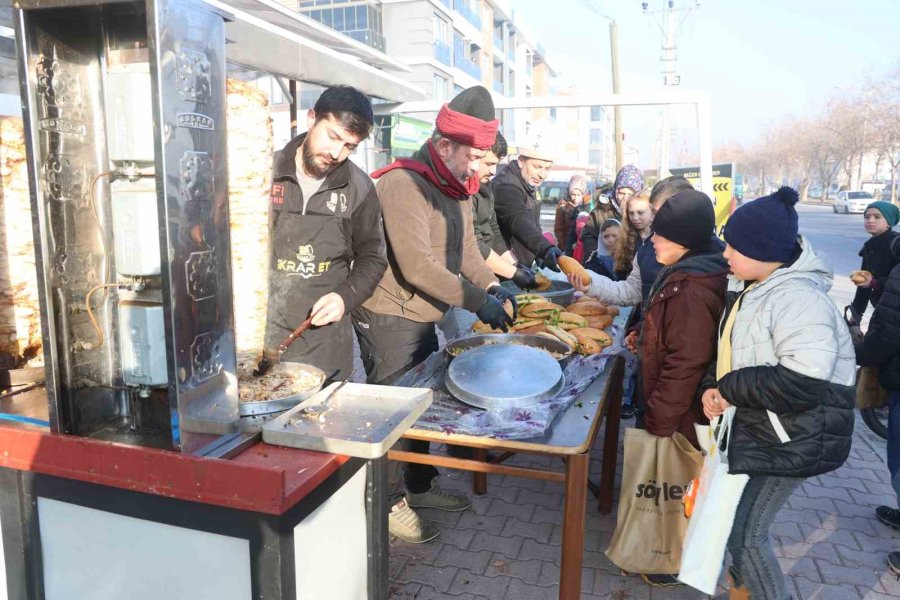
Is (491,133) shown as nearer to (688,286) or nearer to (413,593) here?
(688,286)

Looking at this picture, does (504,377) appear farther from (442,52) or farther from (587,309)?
(442,52)

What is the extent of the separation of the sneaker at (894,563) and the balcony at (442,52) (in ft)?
99.0

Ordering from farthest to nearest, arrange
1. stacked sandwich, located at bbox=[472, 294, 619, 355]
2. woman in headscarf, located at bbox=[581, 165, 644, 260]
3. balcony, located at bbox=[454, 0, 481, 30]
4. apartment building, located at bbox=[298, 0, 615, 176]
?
balcony, located at bbox=[454, 0, 481, 30]
apartment building, located at bbox=[298, 0, 615, 176]
woman in headscarf, located at bbox=[581, 165, 644, 260]
stacked sandwich, located at bbox=[472, 294, 619, 355]

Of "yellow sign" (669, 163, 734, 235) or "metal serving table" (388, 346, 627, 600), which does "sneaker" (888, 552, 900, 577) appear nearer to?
"metal serving table" (388, 346, 627, 600)

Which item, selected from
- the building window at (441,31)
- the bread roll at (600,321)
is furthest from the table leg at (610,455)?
the building window at (441,31)

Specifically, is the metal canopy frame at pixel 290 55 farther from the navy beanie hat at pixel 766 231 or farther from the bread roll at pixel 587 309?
the bread roll at pixel 587 309

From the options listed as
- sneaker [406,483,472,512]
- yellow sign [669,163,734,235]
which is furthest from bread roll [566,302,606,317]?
yellow sign [669,163,734,235]

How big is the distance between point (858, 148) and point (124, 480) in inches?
2107

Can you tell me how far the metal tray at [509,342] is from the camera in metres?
2.93

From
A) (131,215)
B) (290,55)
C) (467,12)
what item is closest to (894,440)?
(131,215)

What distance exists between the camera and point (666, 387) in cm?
254

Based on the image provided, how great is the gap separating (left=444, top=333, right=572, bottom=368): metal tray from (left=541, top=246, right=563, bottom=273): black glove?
1.64m

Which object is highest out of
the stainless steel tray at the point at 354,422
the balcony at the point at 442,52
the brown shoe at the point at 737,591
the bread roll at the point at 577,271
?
the balcony at the point at 442,52

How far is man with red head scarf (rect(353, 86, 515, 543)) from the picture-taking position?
2.79 m
